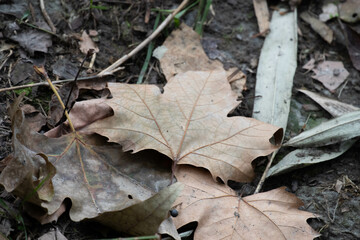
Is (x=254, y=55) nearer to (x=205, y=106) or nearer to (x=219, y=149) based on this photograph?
(x=205, y=106)

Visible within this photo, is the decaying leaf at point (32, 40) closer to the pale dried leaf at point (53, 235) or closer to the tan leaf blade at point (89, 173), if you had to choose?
the tan leaf blade at point (89, 173)

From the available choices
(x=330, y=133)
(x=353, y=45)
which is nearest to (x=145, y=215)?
(x=330, y=133)

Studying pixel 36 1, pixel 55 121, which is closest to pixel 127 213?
pixel 55 121

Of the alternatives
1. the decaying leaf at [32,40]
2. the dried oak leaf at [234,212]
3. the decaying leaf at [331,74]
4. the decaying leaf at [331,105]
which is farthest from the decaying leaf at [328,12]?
the decaying leaf at [32,40]

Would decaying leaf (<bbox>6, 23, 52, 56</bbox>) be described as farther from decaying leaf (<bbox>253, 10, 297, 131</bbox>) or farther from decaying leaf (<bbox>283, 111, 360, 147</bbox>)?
decaying leaf (<bbox>283, 111, 360, 147</bbox>)

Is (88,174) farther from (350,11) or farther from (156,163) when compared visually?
(350,11)

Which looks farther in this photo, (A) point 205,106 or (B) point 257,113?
(B) point 257,113

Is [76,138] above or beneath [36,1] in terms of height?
beneath
